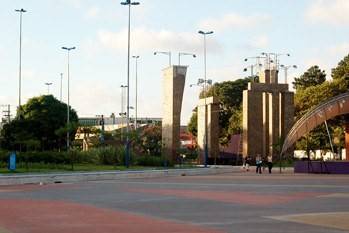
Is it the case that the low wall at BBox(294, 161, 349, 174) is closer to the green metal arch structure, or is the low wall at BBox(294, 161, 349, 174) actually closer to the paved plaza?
the green metal arch structure

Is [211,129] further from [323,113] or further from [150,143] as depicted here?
[323,113]

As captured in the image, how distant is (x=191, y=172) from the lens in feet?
160

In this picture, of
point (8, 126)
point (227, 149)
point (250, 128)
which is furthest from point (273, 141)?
point (8, 126)

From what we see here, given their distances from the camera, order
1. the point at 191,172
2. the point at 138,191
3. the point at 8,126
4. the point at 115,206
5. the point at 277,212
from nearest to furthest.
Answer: the point at 277,212 < the point at 115,206 < the point at 138,191 < the point at 191,172 < the point at 8,126

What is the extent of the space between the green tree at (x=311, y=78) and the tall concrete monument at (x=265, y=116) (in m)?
24.6

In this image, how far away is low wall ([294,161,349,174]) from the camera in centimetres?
5000

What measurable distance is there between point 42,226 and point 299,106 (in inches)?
2839

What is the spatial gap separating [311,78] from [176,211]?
8698 centimetres

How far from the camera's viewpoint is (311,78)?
102500 millimetres

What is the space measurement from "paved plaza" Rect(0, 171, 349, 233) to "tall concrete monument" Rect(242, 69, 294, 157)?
159ft

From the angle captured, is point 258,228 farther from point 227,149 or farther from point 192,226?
point 227,149

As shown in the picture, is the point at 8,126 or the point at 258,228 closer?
the point at 258,228

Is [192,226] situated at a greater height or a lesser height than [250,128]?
lesser

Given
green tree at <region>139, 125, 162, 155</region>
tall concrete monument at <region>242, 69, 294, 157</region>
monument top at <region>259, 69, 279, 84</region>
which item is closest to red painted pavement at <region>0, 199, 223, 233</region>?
green tree at <region>139, 125, 162, 155</region>
